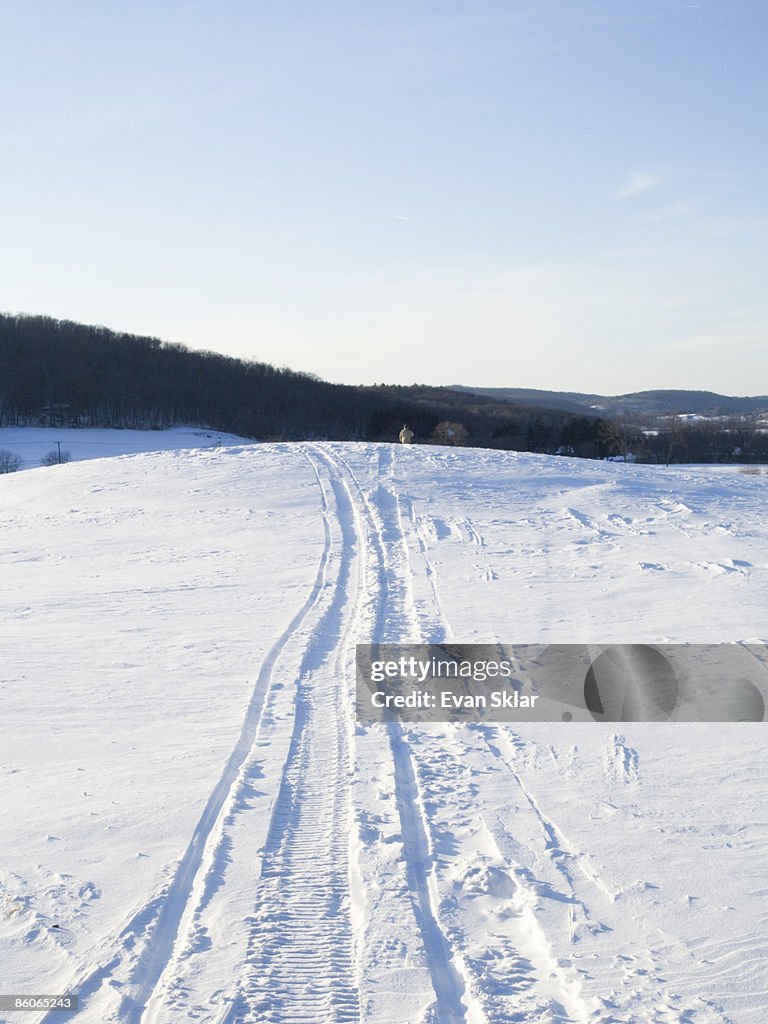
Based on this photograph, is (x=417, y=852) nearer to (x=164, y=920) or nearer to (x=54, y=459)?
(x=164, y=920)

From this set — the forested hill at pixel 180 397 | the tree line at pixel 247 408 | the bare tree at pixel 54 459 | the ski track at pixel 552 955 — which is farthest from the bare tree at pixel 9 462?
the ski track at pixel 552 955

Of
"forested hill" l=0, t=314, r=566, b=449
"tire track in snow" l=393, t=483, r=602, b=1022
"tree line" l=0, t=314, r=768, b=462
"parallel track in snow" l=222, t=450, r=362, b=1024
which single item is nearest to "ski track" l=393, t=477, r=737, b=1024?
"tire track in snow" l=393, t=483, r=602, b=1022

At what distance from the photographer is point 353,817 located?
510 centimetres

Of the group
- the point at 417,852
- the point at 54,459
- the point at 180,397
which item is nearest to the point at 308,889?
the point at 417,852

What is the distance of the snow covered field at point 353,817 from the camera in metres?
3.69

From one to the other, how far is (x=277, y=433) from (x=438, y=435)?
35817 mm

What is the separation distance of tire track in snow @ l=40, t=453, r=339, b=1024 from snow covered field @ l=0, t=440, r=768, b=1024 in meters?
0.01

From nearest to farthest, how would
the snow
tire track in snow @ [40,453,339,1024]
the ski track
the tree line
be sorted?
the ski track
tire track in snow @ [40,453,339,1024]
the snow
the tree line

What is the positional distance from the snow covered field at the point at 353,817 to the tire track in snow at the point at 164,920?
0.01 metres

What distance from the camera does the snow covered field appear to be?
12.1 feet

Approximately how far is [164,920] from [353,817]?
1345mm

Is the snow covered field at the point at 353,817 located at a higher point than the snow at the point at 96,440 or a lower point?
lower

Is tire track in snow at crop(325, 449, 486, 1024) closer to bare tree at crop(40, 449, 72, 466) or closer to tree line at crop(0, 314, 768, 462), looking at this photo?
bare tree at crop(40, 449, 72, 466)

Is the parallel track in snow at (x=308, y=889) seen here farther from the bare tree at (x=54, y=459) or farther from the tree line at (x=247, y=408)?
the tree line at (x=247, y=408)
